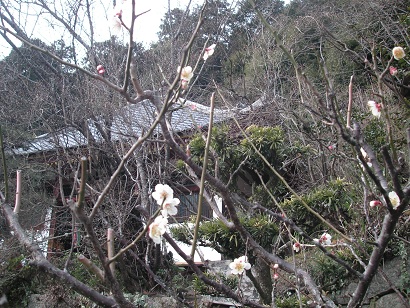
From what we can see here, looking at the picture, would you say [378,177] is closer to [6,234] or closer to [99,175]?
[99,175]

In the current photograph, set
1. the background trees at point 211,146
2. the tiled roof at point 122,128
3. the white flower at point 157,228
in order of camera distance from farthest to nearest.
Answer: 1. the tiled roof at point 122,128
2. the background trees at point 211,146
3. the white flower at point 157,228

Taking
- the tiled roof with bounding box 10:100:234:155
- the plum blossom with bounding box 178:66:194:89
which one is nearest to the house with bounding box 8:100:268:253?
the tiled roof with bounding box 10:100:234:155

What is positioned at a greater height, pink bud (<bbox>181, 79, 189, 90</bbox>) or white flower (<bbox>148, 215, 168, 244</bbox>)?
pink bud (<bbox>181, 79, 189, 90</bbox>)

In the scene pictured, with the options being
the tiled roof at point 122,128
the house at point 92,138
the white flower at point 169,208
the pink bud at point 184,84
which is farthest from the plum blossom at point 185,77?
the house at point 92,138

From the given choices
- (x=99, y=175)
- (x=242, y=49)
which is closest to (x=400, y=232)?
(x=99, y=175)

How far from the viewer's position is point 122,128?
6.28 metres

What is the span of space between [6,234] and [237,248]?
3.86 meters

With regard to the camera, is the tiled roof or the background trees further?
the tiled roof

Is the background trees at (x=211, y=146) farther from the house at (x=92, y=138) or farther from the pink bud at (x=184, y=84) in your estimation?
the pink bud at (x=184, y=84)

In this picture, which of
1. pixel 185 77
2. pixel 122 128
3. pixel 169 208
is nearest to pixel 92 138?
pixel 122 128

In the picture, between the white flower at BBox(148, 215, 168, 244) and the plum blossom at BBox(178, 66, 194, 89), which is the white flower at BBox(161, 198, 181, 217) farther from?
the plum blossom at BBox(178, 66, 194, 89)

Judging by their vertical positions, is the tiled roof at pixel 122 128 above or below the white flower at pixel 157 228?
above

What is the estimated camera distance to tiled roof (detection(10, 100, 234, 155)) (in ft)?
19.6

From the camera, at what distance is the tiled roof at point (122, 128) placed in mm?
5973
